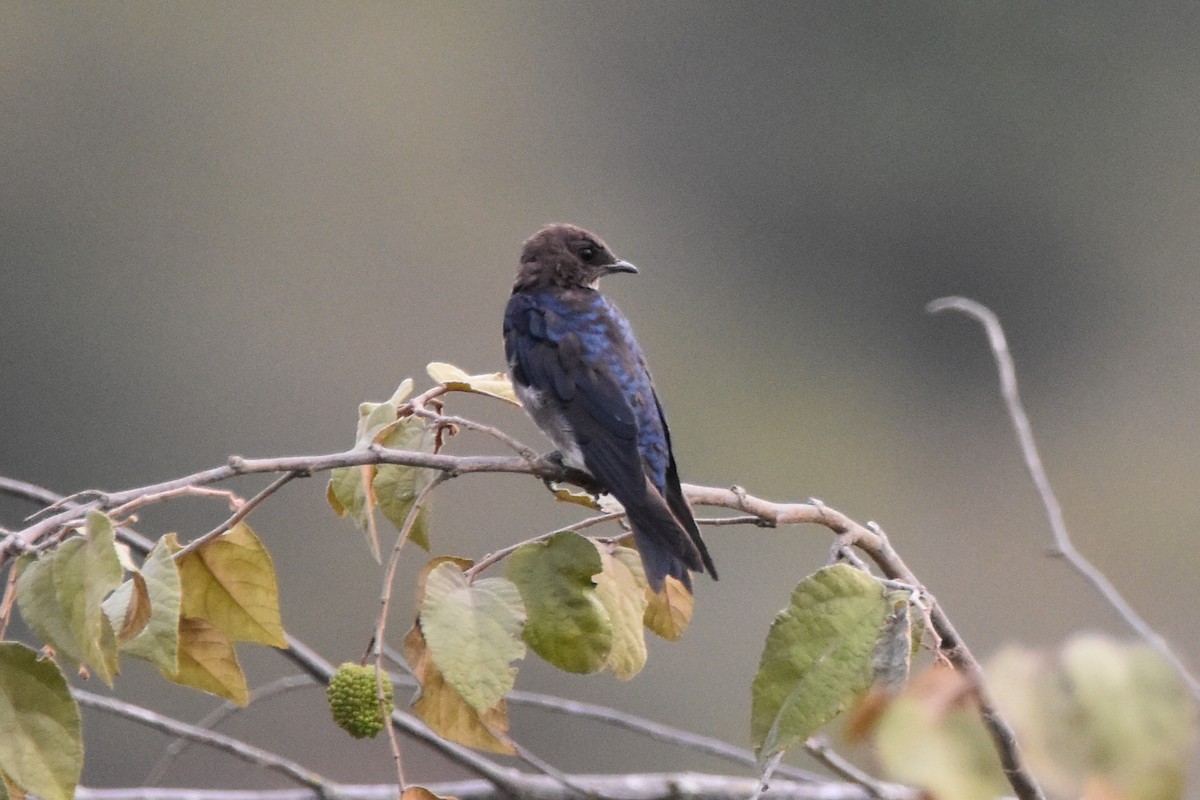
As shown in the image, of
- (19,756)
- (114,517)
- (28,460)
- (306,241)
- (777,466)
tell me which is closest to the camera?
(19,756)

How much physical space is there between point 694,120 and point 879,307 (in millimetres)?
3878

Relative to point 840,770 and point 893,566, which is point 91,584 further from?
point 840,770

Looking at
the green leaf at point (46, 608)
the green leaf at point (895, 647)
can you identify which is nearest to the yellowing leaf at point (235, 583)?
the green leaf at point (46, 608)

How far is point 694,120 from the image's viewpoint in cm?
2248

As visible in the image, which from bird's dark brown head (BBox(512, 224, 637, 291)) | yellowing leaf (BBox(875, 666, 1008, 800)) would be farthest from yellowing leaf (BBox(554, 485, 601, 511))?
bird's dark brown head (BBox(512, 224, 637, 291))

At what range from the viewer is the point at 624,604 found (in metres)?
1.62

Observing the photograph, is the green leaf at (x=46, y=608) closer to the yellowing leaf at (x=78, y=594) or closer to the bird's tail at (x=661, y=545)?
the yellowing leaf at (x=78, y=594)

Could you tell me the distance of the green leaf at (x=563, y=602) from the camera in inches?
58.0

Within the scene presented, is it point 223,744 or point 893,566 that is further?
point 223,744

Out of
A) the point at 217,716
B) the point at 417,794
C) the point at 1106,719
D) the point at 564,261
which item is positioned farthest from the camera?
the point at 564,261

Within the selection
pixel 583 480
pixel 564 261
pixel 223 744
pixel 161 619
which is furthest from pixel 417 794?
pixel 564 261

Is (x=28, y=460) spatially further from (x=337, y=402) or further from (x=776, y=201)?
(x=776, y=201)

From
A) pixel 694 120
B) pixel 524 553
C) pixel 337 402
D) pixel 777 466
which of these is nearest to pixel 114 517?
pixel 524 553

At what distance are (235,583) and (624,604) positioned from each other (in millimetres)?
398
